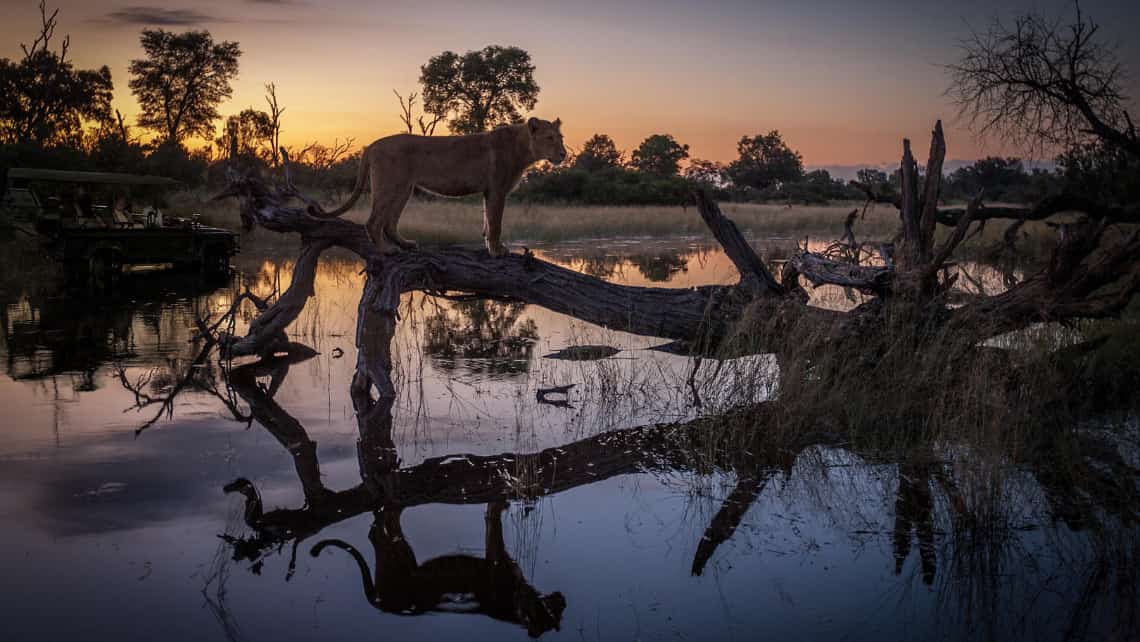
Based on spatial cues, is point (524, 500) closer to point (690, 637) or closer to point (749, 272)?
point (690, 637)

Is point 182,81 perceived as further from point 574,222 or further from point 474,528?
point 474,528

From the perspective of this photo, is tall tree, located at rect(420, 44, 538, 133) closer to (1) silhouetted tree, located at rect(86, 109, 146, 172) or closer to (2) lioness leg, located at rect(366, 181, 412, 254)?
(1) silhouetted tree, located at rect(86, 109, 146, 172)

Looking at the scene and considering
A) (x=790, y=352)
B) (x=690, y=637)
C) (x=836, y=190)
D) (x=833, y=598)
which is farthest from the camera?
(x=836, y=190)

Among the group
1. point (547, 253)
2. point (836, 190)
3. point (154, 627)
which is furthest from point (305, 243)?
point (836, 190)

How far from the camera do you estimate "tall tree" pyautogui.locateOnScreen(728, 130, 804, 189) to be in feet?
252

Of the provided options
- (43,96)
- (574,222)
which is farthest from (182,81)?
→ (574,222)

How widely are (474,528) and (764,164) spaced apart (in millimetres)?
76508

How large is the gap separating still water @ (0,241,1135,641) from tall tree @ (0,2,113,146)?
3069 centimetres

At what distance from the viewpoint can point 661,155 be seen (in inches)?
2840

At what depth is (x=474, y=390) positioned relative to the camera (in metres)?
9.36

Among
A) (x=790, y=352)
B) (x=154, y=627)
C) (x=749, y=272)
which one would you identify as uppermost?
(x=749, y=272)

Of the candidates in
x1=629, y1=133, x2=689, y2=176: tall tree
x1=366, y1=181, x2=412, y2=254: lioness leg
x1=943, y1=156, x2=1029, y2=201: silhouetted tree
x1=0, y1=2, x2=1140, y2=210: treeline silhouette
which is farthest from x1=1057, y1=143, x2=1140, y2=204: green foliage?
x1=629, y1=133, x2=689, y2=176: tall tree

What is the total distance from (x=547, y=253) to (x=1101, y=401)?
1842 cm

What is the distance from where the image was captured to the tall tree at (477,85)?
4853 cm
